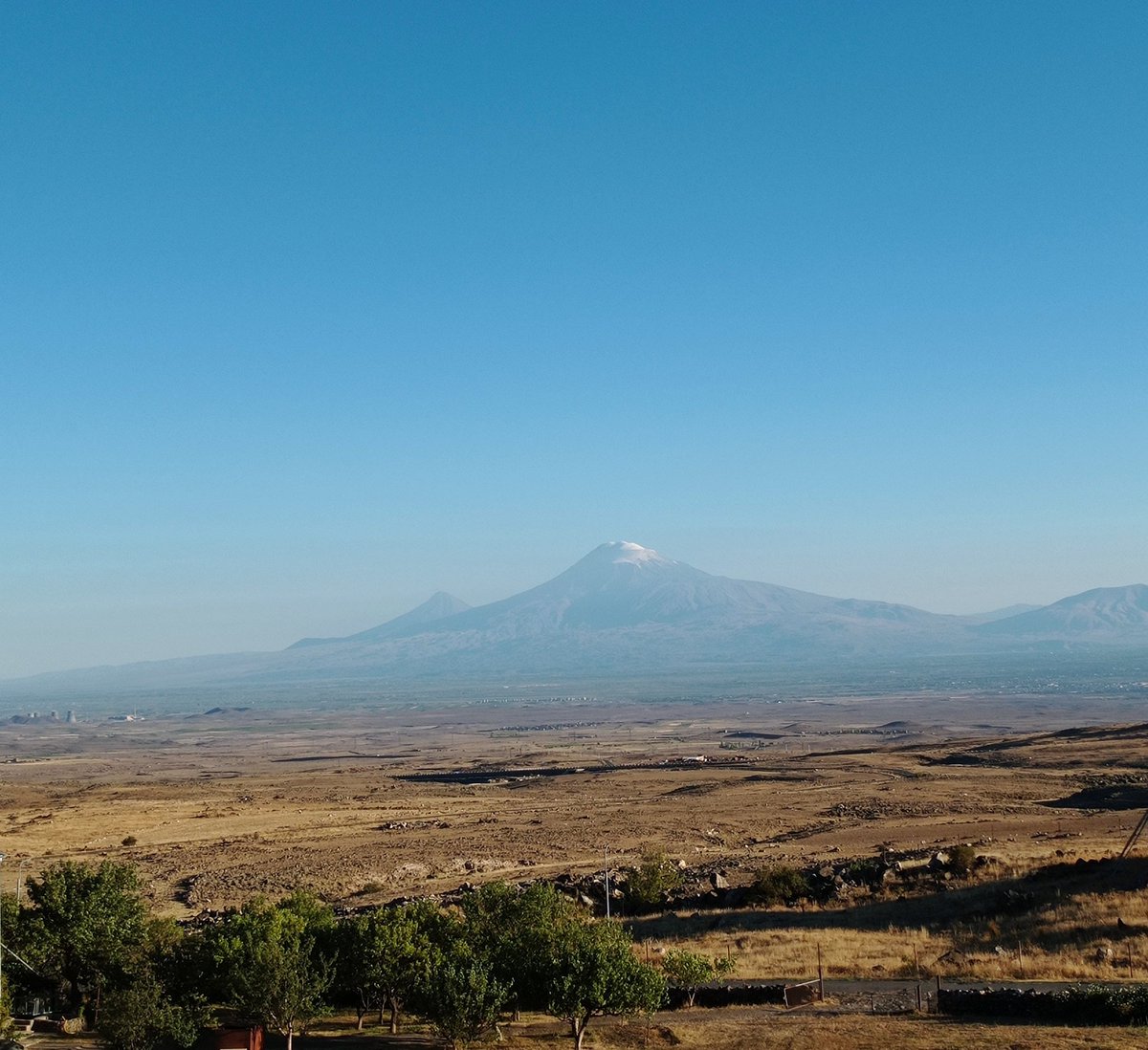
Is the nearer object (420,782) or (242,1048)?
(242,1048)

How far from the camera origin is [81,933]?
89.8 feet

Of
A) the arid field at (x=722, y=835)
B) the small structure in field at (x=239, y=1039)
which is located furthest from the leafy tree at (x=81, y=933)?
the arid field at (x=722, y=835)

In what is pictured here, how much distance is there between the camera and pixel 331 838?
62.4 meters

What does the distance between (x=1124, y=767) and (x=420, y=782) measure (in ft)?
182

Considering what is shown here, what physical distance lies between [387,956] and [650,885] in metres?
18.1

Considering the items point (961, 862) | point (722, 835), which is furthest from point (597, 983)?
point (722, 835)

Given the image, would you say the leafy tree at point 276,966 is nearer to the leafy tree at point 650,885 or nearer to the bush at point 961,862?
the leafy tree at point 650,885

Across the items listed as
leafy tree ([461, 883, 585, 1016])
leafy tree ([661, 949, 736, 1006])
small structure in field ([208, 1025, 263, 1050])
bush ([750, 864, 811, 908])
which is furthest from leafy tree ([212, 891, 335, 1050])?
bush ([750, 864, 811, 908])

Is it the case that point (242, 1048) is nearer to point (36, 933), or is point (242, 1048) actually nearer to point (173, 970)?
point (173, 970)

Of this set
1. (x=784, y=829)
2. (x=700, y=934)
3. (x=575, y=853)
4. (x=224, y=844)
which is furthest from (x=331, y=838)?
(x=700, y=934)

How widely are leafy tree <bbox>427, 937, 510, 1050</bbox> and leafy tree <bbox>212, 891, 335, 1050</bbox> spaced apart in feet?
9.77

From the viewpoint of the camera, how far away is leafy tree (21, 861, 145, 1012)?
27.3m

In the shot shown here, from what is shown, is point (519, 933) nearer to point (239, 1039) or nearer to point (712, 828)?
point (239, 1039)

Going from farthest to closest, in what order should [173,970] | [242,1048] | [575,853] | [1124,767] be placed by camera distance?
[1124,767] → [575,853] → [173,970] → [242,1048]
